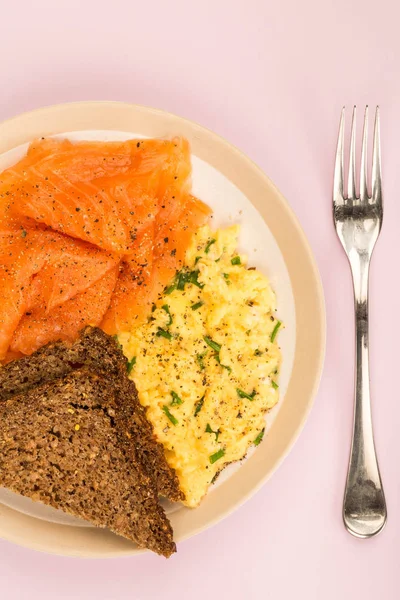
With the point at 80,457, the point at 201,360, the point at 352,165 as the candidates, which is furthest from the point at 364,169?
the point at 80,457

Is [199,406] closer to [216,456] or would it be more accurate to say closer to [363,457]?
[216,456]

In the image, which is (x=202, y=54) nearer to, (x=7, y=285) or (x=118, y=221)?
(x=118, y=221)

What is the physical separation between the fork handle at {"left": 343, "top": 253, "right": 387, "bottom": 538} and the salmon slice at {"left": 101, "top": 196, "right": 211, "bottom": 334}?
38.0 inches

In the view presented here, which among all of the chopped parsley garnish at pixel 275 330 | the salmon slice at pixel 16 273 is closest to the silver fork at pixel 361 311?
the chopped parsley garnish at pixel 275 330

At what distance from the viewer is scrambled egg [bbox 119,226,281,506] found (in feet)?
8.13

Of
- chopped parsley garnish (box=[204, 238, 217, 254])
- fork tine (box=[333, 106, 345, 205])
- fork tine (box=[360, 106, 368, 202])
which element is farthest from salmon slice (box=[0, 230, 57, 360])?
fork tine (box=[360, 106, 368, 202])

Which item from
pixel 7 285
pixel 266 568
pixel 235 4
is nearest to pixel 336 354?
pixel 266 568

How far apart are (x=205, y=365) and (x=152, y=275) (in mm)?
497

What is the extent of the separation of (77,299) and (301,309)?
3.55ft

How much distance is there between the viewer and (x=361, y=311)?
277 centimetres

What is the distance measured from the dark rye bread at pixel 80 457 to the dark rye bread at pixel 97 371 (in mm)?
62

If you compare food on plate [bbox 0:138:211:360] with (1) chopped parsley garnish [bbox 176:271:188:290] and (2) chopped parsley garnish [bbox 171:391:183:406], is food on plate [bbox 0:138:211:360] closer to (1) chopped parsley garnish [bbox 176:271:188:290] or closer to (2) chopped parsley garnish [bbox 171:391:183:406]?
(1) chopped parsley garnish [bbox 176:271:188:290]

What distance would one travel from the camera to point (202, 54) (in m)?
2.93

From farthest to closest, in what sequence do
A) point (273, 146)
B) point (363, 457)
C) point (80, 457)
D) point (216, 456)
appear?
1. point (273, 146)
2. point (363, 457)
3. point (216, 456)
4. point (80, 457)
